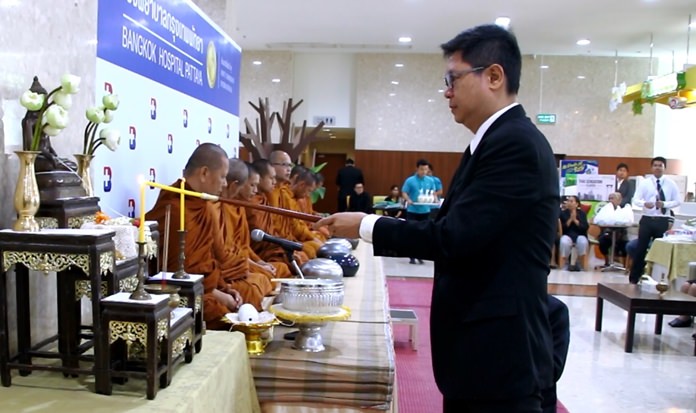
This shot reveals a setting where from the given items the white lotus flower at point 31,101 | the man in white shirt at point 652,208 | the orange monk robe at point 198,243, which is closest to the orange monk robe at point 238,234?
the orange monk robe at point 198,243

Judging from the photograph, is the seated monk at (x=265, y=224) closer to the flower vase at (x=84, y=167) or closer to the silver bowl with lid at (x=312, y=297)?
the silver bowl with lid at (x=312, y=297)

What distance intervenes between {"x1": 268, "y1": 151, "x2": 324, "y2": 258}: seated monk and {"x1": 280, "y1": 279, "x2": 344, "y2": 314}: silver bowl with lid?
2.09 metres

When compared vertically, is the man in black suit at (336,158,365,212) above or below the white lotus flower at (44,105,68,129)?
below

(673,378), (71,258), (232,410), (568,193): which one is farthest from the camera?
(568,193)

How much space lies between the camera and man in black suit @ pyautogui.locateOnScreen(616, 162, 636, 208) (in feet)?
32.3

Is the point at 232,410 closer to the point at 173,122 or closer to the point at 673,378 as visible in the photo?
the point at 173,122

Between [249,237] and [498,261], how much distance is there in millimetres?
2366

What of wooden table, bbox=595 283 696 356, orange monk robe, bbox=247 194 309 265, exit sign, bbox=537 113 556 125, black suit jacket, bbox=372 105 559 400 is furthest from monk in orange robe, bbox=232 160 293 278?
exit sign, bbox=537 113 556 125

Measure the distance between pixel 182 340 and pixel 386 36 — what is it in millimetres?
10365

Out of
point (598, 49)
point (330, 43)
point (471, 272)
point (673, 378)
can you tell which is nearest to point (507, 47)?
point (471, 272)

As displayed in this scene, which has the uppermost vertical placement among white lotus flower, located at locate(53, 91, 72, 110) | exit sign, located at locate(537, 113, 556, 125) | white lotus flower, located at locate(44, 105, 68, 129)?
exit sign, located at locate(537, 113, 556, 125)

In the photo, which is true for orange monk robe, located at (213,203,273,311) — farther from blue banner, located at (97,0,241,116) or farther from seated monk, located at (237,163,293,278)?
blue banner, located at (97,0,241,116)

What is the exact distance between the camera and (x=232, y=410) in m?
1.69

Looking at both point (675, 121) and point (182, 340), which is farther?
point (675, 121)
